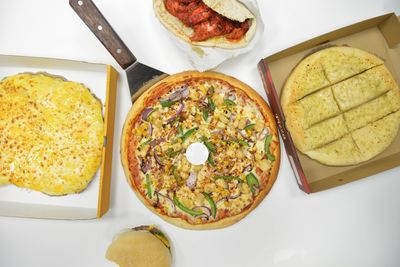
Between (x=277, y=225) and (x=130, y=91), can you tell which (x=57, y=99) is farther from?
(x=277, y=225)

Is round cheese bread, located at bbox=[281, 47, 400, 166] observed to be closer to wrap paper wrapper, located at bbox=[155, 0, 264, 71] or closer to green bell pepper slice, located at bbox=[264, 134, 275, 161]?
green bell pepper slice, located at bbox=[264, 134, 275, 161]

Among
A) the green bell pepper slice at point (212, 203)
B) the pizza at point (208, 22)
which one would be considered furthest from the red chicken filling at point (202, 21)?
the green bell pepper slice at point (212, 203)

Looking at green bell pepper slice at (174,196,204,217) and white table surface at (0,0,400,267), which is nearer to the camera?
green bell pepper slice at (174,196,204,217)

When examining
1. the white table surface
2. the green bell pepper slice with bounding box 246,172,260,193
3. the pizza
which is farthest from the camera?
the white table surface

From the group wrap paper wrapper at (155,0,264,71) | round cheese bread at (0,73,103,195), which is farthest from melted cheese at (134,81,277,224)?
round cheese bread at (0,73,103,195)

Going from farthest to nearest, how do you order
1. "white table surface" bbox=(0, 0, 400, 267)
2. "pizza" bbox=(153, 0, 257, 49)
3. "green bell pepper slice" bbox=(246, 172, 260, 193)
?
"white table surface" bbox=(0, 0, 400, 267)
"green bell pepper slice" bbox=(246, 172, 260, 193)
"pizza" bbox=(153, 0, 257, 49)

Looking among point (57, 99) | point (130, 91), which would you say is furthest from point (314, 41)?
point (57, 99)
